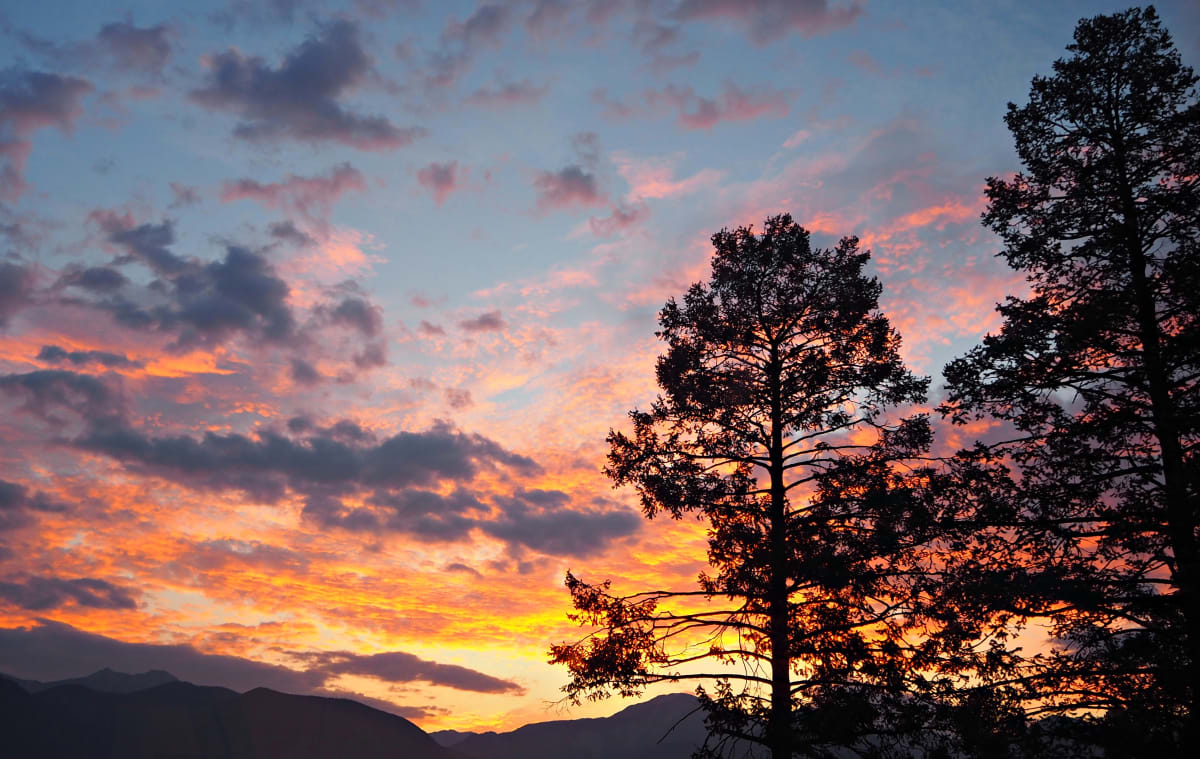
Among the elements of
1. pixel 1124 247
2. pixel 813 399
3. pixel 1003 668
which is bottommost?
pixel 1003 668

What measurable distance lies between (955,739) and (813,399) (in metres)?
6.78

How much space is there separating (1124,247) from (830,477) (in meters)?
6.71

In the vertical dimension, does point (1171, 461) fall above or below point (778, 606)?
above

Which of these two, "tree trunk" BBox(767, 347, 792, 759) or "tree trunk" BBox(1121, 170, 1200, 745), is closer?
"tree trunk" BBox(1121, 170, 1200, 745)

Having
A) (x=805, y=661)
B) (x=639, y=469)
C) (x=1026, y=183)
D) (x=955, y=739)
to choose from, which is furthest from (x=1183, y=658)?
(x=639, y=469)

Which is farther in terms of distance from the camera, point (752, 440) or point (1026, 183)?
point (752, 440)

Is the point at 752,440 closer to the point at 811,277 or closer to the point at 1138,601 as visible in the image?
the point at 811,277

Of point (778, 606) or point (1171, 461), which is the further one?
point (778, 606)

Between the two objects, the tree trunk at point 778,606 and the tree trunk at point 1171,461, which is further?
the tree trunk at point 778,606

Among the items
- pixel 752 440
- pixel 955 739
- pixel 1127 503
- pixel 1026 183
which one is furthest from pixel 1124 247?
pixel 955 739

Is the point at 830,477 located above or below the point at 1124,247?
below

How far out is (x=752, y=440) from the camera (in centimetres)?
1717

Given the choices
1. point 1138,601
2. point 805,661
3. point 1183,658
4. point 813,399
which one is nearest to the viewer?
point 1183,658

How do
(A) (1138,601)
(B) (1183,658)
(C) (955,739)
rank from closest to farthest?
(B) (1183,658)
(A) (1138,601)
(C) (955,739)
